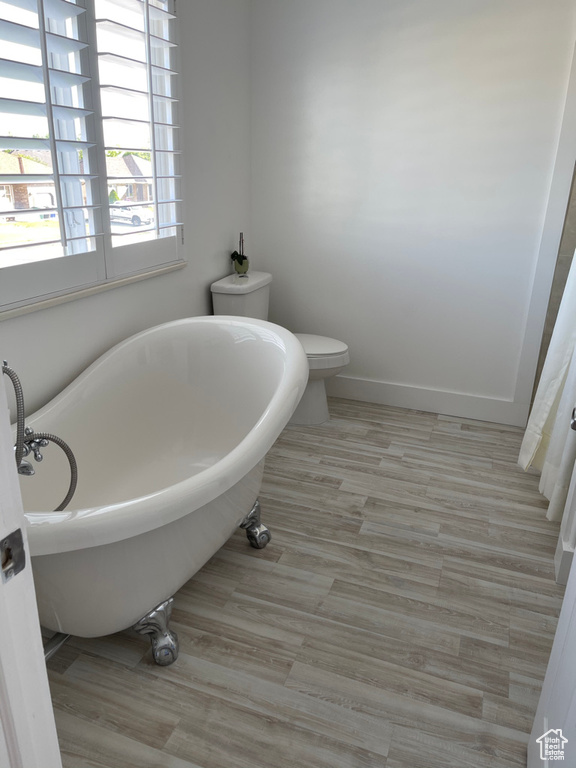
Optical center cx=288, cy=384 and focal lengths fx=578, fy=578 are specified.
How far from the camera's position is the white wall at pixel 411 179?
9.45ft

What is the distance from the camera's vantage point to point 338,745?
1476 millimetres

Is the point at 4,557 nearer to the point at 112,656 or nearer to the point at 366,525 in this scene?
the point at 112,656

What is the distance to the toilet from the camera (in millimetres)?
3074

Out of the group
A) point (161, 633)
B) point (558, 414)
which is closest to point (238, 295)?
point (558, 414)

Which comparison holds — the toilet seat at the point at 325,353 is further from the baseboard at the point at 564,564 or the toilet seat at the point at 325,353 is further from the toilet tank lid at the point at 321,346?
the baseboard at the point at 564,564

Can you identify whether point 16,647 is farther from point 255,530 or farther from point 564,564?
point 564,564

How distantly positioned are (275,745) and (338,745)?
161 mm

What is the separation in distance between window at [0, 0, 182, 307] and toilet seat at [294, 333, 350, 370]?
932 millimetres

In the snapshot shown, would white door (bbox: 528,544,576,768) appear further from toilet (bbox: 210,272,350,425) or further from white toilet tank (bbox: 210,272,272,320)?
white toilet tank (bbox: 210,272,272,320)

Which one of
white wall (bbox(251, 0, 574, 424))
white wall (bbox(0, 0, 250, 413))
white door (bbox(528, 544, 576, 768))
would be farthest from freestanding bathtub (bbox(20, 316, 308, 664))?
white wall (bbox(251, 0, 574, 424))

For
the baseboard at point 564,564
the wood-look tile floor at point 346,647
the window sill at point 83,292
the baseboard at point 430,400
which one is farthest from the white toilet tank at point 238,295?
the baseboard at point 564,564

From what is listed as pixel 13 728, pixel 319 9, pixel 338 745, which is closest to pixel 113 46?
pixel 319 9

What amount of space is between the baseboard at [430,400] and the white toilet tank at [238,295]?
796 mm

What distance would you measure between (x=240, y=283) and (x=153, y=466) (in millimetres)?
1181
